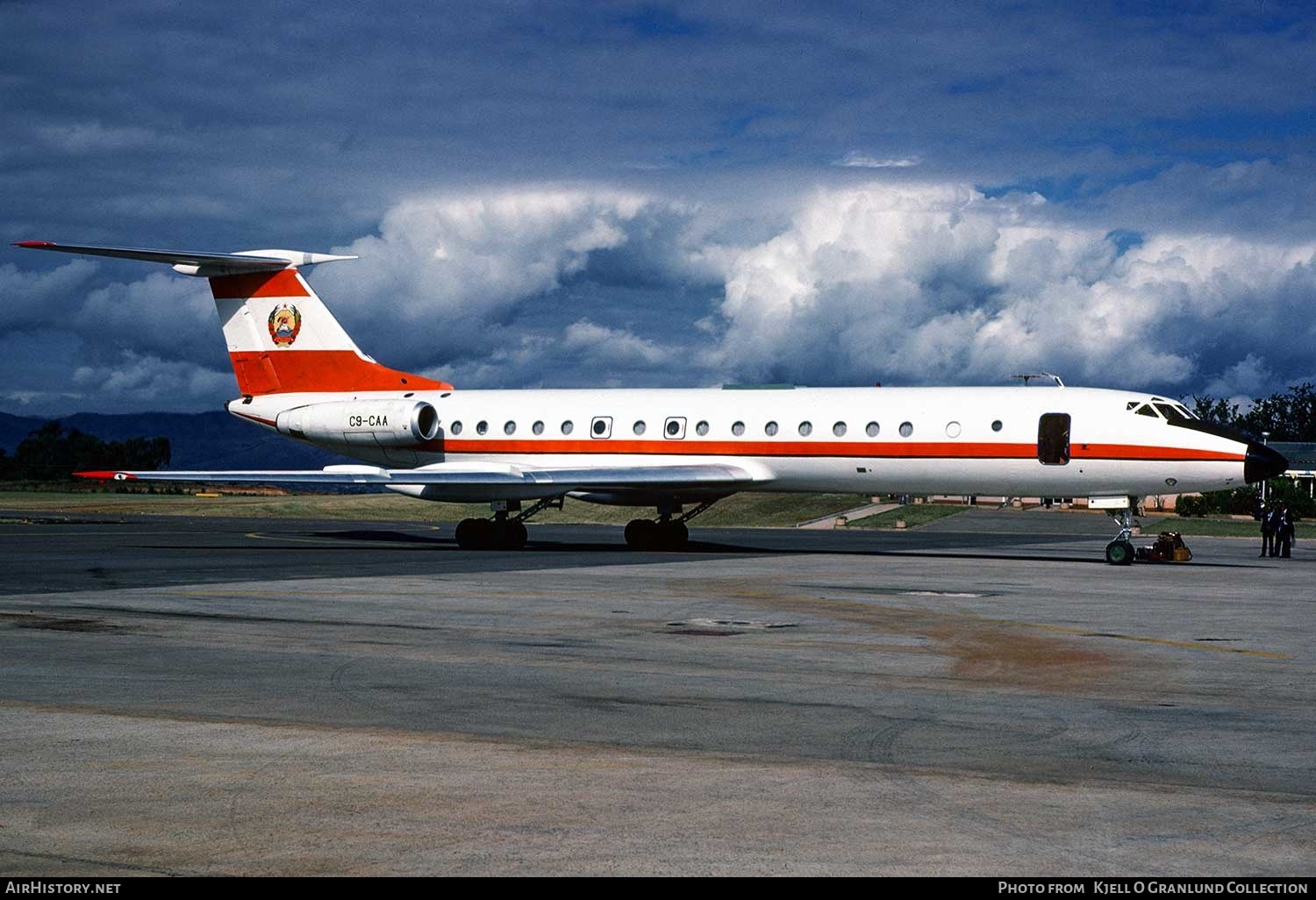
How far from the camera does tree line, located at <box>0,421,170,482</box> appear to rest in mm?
101531

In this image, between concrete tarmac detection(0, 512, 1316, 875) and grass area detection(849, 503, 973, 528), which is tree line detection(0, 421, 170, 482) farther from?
concrete tarmac detection(0, 512, 1316, 875)

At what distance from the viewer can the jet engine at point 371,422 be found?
3534cm

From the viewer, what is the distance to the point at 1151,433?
29.1m

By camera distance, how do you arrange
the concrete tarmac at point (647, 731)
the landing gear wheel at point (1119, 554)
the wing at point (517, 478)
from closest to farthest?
the concrete tarmac at point (647, 731) < the landing gear wheel at point (1119, 554) < the wing at point (517, 478)

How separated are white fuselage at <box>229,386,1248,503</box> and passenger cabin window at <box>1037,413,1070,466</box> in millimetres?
36

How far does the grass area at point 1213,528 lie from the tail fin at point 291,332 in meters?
27.9

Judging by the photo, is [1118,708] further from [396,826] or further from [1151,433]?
[1151,433]

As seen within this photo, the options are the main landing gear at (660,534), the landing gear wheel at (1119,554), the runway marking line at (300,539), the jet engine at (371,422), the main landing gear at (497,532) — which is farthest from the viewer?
the runway marking line at (300,539)

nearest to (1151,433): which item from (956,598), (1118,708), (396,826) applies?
(956,598)

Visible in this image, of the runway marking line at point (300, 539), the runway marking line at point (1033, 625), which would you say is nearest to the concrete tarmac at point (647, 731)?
the runway marking line at point (1033, 625)

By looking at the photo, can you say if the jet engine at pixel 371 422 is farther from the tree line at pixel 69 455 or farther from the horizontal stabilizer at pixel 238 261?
the tree line at pixel 69 455

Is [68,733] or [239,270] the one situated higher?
[239,270]

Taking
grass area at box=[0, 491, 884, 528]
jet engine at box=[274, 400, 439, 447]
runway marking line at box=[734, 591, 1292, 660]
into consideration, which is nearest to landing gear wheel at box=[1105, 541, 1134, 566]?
runway marking line at box=[734, 591, 1292, 660]

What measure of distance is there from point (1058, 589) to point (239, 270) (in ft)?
77.2
